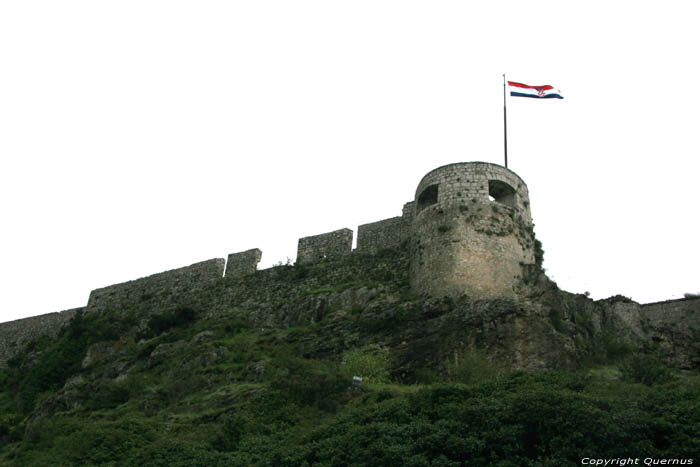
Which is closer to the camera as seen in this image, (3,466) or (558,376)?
(558,376)

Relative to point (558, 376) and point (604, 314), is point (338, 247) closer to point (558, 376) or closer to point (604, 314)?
point (604, 314)

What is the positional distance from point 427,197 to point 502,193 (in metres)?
2.55

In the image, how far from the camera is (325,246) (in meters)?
26.9

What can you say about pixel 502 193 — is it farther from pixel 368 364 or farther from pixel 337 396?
pixel 337 396

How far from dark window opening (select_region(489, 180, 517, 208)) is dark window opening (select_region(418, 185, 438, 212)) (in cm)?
191

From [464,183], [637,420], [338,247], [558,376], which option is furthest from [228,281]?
[637,420]

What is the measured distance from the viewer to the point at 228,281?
29.2 meters

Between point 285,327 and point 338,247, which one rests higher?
point 338,247

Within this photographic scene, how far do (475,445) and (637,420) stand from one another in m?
2.49

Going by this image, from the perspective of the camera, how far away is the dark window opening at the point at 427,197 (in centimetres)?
2283

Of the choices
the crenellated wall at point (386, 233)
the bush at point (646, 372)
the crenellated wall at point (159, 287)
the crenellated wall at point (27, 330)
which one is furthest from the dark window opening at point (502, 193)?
the crenellated wall at point (27, 330)

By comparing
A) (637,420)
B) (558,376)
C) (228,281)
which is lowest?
(637,420)

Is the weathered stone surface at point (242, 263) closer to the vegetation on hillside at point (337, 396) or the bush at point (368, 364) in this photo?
the vegetation on hillside at point (337, 396)

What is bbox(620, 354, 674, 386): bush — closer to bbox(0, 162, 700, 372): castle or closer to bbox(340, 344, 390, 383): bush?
bbox(0, 162, 700, 372): castle
